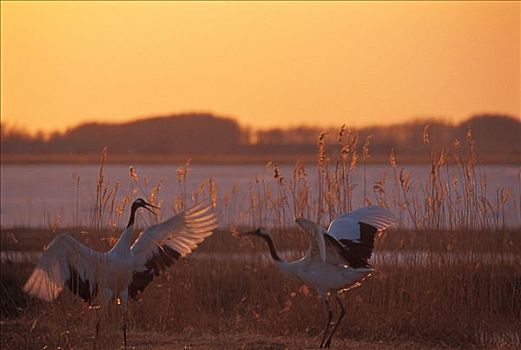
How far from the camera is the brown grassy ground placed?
10625mm

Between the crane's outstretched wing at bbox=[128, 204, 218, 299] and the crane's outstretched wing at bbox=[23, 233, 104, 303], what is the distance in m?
0.40

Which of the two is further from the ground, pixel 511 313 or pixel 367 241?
pixel 367 241

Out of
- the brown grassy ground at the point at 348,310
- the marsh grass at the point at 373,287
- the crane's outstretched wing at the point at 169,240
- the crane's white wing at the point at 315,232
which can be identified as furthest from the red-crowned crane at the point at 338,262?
the marsh grass at the point at 373,287

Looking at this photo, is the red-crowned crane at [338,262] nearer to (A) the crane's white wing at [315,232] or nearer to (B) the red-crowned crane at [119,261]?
(A) the crane's white wing at [315,232]

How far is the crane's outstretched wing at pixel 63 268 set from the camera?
1012 cm

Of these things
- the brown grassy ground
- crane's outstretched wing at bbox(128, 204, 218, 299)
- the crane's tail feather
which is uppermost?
crane's outstretched wing at bbox(128, 204, 218, 299)

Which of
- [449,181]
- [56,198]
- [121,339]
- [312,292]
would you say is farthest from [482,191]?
[56,198]

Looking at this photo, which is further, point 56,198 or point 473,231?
point 56,198

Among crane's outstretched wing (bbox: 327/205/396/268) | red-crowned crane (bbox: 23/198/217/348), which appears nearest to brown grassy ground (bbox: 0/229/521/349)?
red-crowned crane (bbox: 23/198/217/348)

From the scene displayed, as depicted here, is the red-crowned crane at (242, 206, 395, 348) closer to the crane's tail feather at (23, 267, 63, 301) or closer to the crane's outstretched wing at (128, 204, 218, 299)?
the crane's outstretched wing at (128, 204, 218, 299)

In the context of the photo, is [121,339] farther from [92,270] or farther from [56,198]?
[56,198]

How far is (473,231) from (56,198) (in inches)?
971

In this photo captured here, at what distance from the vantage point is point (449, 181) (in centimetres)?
1187

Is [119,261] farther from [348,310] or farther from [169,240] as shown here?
[348,310]
